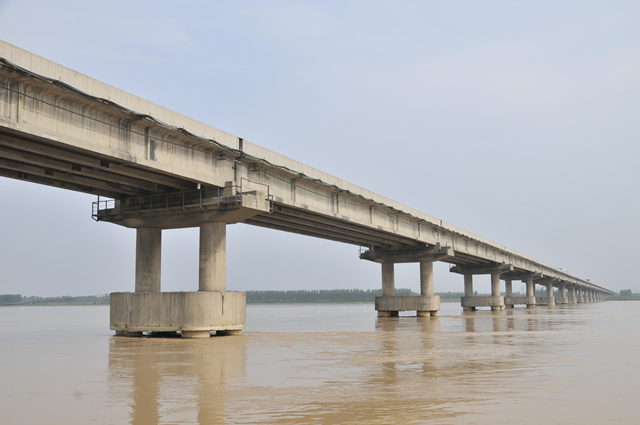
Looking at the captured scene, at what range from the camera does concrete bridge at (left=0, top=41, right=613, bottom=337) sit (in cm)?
2012

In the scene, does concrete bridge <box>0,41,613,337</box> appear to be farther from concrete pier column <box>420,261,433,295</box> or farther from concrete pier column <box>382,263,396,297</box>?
concrete pier column <box>420,261,433,295</box>

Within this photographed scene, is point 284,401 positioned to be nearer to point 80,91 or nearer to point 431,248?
point 80,91

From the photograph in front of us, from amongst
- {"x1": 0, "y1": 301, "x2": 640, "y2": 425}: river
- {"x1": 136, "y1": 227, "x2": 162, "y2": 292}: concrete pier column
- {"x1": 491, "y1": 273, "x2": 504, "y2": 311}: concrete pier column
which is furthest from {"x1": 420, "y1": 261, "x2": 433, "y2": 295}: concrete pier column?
{"x1": 0, "y1": 301, "x2": 640, "y2": 425}: river

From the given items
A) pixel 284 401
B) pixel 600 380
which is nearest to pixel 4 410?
pixel 284 401

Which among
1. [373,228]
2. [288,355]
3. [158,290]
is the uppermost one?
[373,228]

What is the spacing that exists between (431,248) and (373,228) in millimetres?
16365

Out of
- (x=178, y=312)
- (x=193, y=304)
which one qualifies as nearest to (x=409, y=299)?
(x=193, y=304)

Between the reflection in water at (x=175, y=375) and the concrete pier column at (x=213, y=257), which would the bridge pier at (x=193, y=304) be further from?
the reflection in water at (x=175, y=375)

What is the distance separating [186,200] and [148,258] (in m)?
4.10

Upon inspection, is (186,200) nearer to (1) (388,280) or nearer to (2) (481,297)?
(1) (388,280)

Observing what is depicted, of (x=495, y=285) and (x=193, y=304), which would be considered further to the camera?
(x=495, y=285)

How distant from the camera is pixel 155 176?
27312 mm

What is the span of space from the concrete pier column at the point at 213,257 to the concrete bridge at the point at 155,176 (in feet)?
0.16

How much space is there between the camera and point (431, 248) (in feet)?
199
